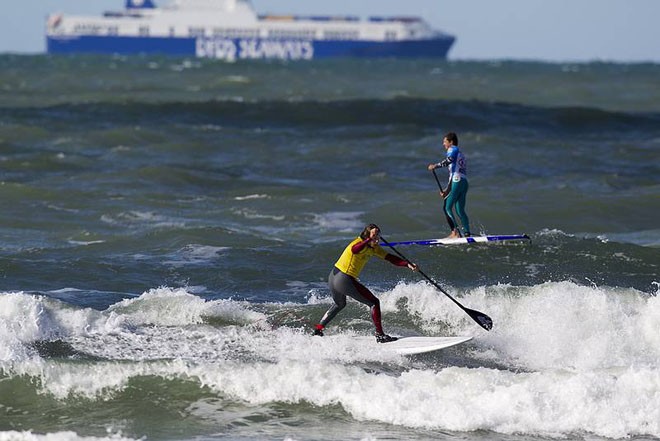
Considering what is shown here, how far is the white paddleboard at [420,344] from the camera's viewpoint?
52.5ft

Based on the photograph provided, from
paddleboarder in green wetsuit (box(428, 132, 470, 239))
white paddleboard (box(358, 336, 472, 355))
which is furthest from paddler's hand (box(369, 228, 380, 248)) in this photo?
paddleboarder in green wetsuit (box(428, 132, 470, 239))

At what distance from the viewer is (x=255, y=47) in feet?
541

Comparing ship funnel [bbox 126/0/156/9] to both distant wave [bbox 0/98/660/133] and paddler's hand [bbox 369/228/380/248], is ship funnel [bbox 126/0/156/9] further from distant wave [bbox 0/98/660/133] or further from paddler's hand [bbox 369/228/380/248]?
→ paddler's hand [bbox 369/228/380/248]

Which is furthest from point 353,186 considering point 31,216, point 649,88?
point 649,88

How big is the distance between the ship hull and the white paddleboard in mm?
144549

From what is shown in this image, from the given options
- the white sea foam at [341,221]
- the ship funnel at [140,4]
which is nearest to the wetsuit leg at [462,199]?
the white sea foam at [341,221]

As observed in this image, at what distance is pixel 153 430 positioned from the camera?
1380 centimetres

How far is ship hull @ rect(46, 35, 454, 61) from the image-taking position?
161 metres

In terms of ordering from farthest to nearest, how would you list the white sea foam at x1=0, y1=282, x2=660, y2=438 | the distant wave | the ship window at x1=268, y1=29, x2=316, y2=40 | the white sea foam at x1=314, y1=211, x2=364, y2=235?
1. the ship window at x1=268, y1=29, x2=316, y2=40
2. the distant wave
3. the white sea foam at x1=314, y1=211, x2=364, y2=235
4. the white sea foam at x1=0, y1=282, x2=660, y2=438

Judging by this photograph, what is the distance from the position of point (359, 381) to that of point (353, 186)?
1932 cm

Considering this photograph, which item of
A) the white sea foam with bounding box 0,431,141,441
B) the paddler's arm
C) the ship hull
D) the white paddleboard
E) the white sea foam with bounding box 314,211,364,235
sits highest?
the ship hull

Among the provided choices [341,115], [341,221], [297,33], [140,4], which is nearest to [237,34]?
[297,33]

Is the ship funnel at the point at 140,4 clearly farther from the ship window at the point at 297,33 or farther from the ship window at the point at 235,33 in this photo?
the ship window at the point at 297,33

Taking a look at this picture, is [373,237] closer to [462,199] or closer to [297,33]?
[462,199]
